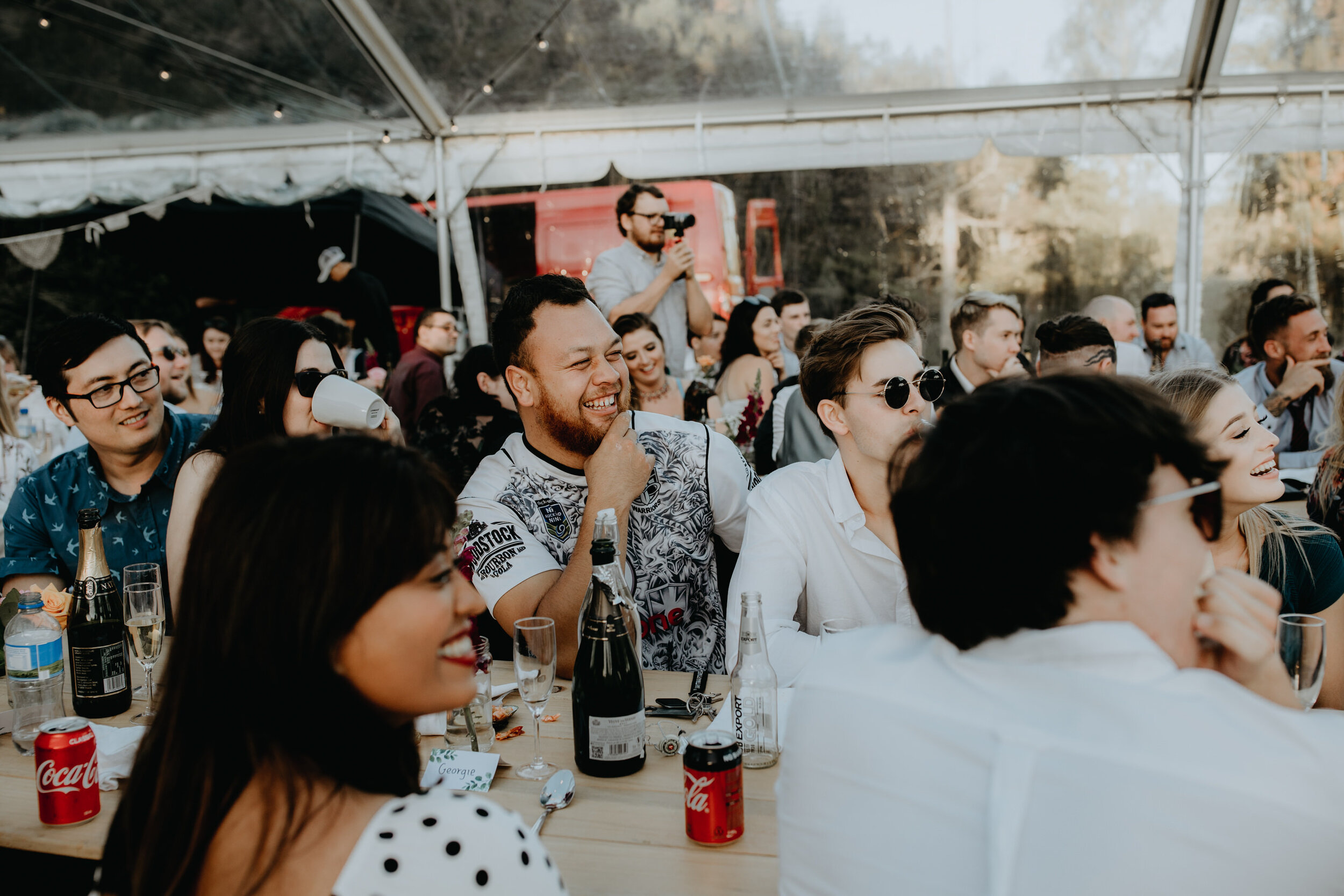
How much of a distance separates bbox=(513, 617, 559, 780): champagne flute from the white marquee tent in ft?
17.3

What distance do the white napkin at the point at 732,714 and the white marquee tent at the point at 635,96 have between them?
5.43 metres

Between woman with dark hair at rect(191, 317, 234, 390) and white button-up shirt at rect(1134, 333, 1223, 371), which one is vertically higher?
woman with dark hair at rect(191, 317, 234, 390)

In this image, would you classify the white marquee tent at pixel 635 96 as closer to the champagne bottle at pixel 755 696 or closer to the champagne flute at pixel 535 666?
the champagne flute at pixel 535 666

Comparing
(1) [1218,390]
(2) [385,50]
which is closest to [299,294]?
(2) [385,50]

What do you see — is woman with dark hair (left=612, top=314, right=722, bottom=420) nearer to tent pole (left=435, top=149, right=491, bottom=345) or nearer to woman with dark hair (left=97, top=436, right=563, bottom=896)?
tent pole (left=435, top=149, right=491, bottom=345)

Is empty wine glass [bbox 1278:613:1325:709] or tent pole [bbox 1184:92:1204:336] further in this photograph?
tent pole [bbox 1184:92:1204:336]

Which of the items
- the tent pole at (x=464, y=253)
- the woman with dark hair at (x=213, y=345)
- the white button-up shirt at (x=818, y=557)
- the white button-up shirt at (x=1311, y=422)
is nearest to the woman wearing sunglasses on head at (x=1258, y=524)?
the white button-up shirt at (x=818, y=557)

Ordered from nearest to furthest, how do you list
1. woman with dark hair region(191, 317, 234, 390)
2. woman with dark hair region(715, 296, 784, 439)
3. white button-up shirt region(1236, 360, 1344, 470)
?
white button-up shirt region(1236, 360, 1344, 470)
woman with dark hair region(715, 296, 784, 439)
woman with dark hair region(191, 317, 234, 390)

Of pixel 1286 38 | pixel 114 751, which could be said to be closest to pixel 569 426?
pixel 114 751

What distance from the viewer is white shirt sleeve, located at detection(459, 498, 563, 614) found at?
7.39ft

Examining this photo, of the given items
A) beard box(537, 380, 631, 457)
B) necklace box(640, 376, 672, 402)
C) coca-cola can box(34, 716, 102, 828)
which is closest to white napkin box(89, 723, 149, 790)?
coca-cola can box(34, 716, 102, 828)

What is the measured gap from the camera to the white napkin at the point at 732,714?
1.66 m

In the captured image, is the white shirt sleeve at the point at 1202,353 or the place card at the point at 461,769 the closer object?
the place card at the point at 461,769

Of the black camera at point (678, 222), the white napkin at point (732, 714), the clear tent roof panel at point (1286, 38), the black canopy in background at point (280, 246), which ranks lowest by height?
the white napkin at point (732, 714)
